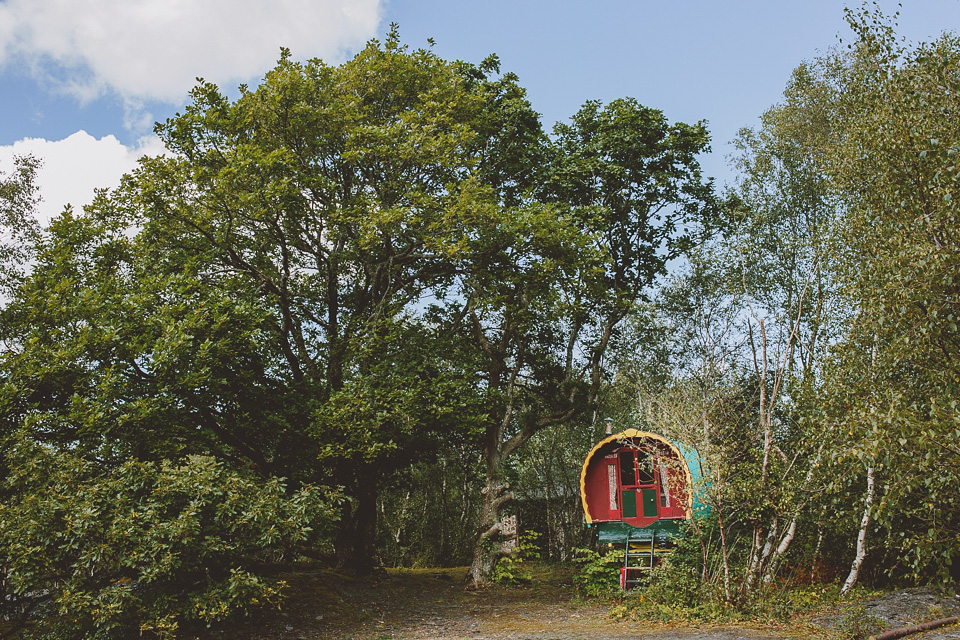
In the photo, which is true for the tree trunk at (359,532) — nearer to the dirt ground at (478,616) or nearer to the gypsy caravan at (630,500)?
the dirt ground at (478,616)

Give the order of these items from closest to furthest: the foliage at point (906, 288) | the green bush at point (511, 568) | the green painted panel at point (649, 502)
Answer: the foliage at point (906, 288) < the green bush at point (511, 568) < the green painted panel at point (649, 502)

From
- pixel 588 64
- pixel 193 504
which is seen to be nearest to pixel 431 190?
pixel 588 64

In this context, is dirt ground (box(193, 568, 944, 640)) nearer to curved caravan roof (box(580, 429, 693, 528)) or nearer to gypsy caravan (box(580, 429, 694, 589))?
gypsy caravan (box(580, 429, 694, 589))

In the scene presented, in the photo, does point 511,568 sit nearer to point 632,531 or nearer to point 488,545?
point 488,545

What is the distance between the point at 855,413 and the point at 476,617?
7560mm

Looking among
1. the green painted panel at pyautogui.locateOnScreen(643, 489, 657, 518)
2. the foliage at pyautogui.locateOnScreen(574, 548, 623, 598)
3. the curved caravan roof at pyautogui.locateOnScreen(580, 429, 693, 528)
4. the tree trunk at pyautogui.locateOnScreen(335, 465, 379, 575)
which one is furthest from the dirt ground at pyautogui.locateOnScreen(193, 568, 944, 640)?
the green painted panel at pyautogui.locateOnScreen(643, 489, 657, 518)

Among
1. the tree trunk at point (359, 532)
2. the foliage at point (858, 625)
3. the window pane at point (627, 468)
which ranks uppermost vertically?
the window pane at point (627, 468)

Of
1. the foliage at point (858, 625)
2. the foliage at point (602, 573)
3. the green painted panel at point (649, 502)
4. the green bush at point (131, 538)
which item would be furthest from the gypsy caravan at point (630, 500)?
the green bush at point (131, 538)

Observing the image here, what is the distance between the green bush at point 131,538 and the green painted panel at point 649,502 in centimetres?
800

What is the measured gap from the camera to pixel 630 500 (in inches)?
579

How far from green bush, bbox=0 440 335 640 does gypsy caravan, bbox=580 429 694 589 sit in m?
7.11

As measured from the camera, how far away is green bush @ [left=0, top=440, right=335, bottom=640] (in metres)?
8.13

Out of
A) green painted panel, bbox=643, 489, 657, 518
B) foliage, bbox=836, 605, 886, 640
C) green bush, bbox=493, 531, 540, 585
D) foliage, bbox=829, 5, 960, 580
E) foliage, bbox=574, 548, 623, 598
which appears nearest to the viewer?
foliage, bbox=829, 5, 960, 580

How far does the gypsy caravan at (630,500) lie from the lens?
44.6 feet
